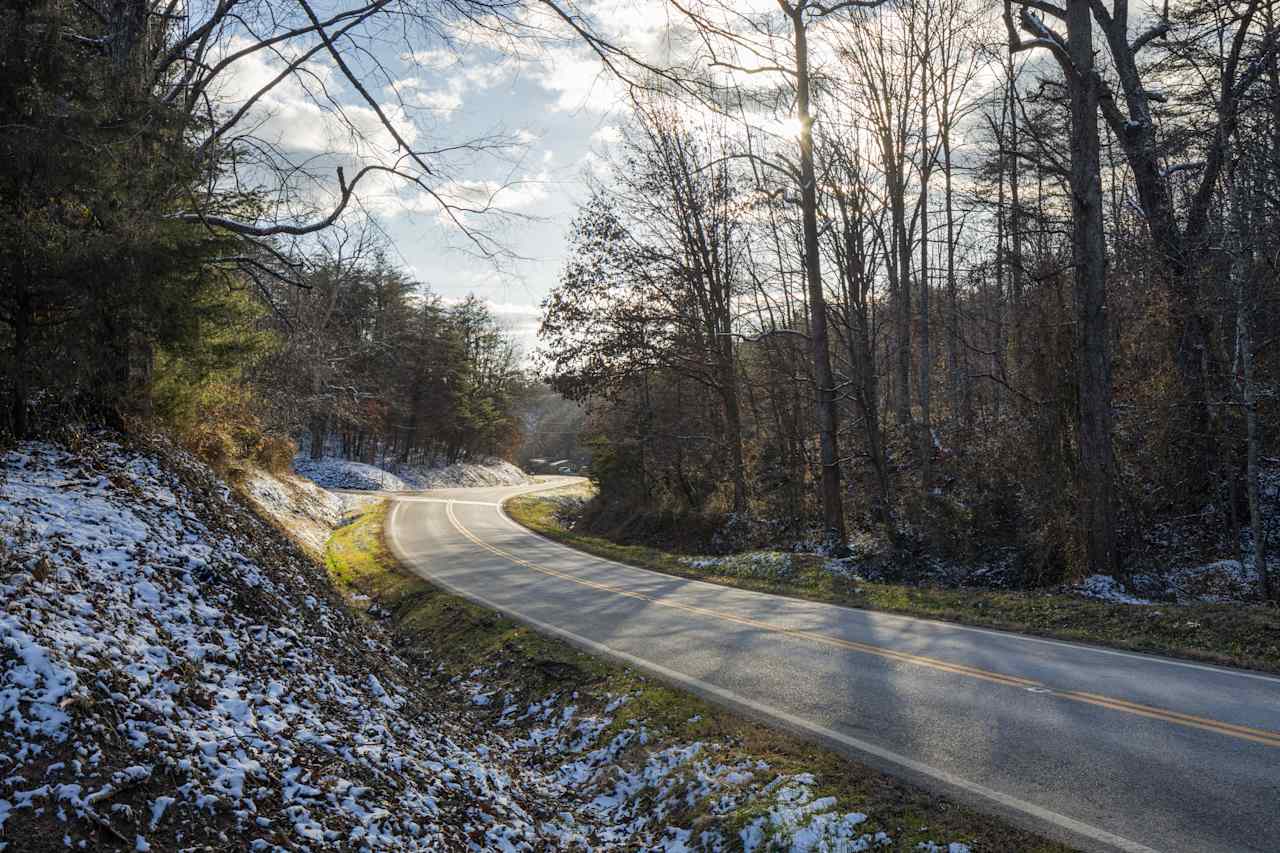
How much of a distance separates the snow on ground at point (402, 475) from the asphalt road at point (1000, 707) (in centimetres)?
3549

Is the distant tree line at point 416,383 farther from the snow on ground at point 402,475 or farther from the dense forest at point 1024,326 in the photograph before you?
the dense forest at point 1024,326

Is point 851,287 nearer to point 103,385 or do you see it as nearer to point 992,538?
point 992,538

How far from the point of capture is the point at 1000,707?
6.68 m

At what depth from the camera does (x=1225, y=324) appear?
13961mm

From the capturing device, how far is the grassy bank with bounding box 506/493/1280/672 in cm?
827

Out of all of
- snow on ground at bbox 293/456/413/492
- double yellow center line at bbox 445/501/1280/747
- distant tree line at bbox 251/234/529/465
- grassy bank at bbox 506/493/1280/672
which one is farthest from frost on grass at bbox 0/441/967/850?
snow on ground at bbox 293/456/413/492

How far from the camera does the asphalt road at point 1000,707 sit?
189 inches

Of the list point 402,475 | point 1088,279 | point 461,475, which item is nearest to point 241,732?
point 1088,279

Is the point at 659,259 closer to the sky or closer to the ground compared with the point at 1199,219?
closer to the sky

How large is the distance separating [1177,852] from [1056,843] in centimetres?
62

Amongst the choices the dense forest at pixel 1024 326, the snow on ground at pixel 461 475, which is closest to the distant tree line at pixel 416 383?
the snow on ground at pixel 461 475

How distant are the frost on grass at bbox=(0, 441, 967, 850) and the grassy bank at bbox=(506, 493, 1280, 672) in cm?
559

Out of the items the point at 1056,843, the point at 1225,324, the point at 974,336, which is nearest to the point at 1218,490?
the point at 1225,324

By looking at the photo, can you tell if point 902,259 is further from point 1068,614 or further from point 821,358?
point 1068,614
